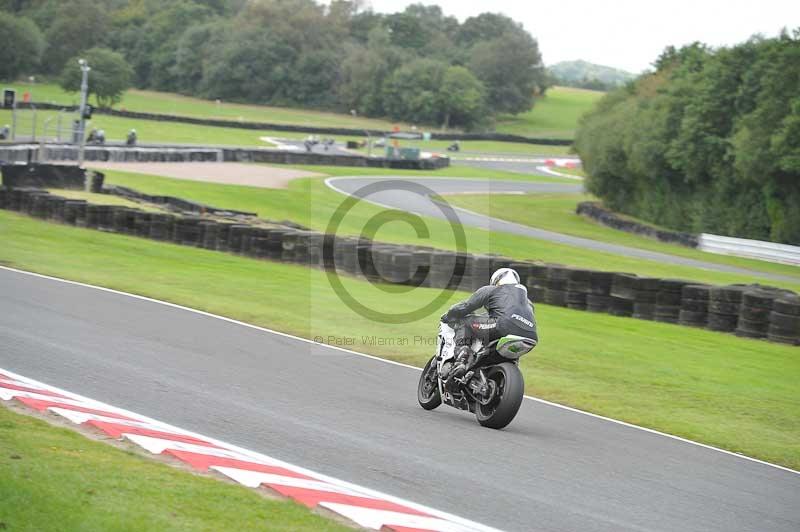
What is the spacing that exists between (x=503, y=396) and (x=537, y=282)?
9078mm

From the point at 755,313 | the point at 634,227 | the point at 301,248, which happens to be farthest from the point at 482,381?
the point at 634,227

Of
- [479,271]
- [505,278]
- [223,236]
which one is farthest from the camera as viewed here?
[223,236]

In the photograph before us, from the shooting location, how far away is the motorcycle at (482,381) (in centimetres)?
896

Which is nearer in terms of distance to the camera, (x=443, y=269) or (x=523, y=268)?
(x=523, y=268)

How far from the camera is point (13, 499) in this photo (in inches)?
216

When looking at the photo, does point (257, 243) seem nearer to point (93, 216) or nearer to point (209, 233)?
point (209, 233)

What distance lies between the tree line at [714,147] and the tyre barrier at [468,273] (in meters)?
20.6

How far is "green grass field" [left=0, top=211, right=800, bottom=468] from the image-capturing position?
416 inches

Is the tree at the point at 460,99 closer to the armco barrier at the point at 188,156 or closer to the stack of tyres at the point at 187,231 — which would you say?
the armco barrier at the point at 188,156

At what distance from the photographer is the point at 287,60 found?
117812 millimetres

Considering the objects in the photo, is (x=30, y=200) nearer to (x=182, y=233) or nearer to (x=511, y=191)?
(x=182, y=233)

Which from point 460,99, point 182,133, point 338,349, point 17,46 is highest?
point 460,99

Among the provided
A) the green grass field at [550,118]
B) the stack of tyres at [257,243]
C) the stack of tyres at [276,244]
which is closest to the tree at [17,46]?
the green grass field at [550,118]

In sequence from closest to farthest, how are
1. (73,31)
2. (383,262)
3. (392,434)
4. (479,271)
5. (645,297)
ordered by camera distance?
(392,434) < (645,297) < (479,271) < (383,262) < (73,31)
